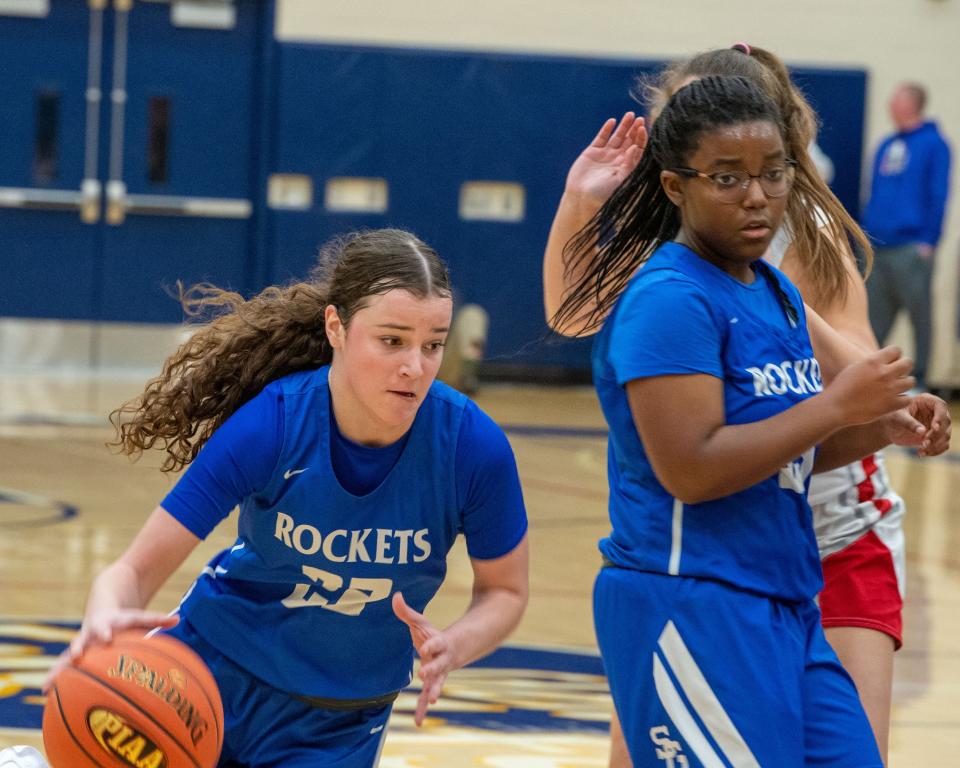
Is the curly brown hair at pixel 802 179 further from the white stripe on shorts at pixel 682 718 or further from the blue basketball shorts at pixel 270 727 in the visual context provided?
the blue basketball shorts at pixel 270 727

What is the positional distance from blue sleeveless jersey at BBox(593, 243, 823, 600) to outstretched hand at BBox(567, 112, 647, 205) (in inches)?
24.0

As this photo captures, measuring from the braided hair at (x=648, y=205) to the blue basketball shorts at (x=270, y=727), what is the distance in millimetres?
807

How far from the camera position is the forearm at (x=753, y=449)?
87.0 inches

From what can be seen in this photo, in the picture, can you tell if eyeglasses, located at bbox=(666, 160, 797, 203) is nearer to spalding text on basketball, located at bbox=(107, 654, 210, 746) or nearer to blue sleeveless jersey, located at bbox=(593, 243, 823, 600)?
blue sleeveless jersey, located at bbox=(593, 243, 823, 600)

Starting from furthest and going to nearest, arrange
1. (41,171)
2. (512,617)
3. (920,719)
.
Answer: (41,171) → (920,719) → (512,617)

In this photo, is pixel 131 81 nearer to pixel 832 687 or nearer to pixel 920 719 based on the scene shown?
pixel 920 719

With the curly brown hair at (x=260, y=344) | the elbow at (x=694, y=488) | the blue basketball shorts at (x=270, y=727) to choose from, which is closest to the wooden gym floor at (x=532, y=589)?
the blue basketball shorts at (x=270, y=727)

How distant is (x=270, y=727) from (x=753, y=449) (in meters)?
1.07

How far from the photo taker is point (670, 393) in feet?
7.38

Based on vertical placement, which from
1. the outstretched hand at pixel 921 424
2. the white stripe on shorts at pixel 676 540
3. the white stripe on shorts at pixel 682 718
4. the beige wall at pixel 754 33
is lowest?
the white stripe on shorts at pixel 682 718

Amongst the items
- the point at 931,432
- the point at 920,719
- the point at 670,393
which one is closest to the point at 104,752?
the point at 670,393

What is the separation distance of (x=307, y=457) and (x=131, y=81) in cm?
1040

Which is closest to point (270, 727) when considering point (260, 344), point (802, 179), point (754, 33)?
point (260, 344)

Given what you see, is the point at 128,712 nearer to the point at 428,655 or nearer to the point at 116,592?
the point at 116,592
